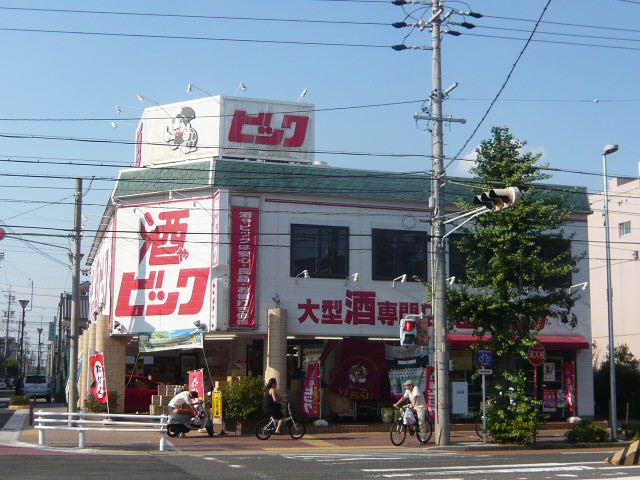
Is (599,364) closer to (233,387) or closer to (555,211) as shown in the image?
(555,211)

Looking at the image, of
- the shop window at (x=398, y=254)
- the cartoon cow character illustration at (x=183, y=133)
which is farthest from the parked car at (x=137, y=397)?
the shop window at (x=398, y=254)

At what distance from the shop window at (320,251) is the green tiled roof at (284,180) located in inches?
53.4

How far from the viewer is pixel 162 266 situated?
30750 millimetres

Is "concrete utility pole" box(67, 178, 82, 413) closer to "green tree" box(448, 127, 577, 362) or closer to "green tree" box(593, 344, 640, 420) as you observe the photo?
"green tree" box(448, 127, 577, 362)

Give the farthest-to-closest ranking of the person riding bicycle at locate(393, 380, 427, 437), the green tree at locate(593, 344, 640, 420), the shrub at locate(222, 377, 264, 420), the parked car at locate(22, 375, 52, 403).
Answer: the parked car at locate(22, 375, 52, 403)
the green tree at locate(593, 344, 640, 420)
the shrub at locate(222, 377, 264, 420)
the person riding bicycle at locate(393, 380, 427, 437)

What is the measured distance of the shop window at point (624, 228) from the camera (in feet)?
172

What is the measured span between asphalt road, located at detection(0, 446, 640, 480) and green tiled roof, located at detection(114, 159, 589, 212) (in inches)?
427

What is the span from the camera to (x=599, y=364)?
4644cm

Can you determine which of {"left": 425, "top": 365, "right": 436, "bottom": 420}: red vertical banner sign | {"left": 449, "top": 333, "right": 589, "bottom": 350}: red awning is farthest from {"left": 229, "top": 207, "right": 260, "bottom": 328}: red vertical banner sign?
{"left": 449, "top": 333, "right": 589, "bottom": 350}: red awning

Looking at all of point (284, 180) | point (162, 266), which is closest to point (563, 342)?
point (284, 180)

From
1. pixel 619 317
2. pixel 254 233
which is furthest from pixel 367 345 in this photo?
pixel 619 317

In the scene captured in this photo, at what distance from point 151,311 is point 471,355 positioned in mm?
11798

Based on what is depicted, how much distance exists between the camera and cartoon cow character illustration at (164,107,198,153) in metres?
32.4

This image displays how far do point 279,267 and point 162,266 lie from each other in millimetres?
4230
